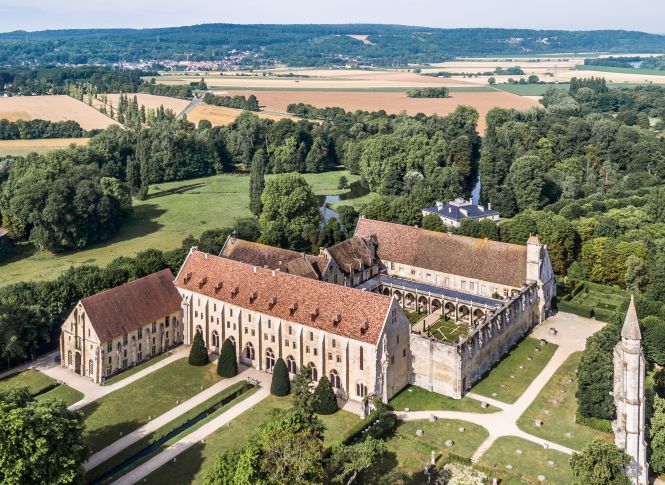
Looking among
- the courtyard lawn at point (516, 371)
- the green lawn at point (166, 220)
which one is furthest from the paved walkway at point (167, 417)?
the green lawn at point (166, 220)

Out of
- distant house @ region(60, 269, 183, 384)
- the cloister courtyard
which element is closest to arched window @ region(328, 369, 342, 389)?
the cloister courtyard

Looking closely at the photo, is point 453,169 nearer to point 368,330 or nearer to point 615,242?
point 615,242

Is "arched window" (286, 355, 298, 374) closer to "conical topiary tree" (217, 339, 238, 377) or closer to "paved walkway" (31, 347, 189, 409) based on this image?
"conical topiary tree" (217, 339, 238, 377)

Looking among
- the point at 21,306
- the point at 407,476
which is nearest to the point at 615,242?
the point at 407,476

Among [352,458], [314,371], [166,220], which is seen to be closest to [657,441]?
[352,458]

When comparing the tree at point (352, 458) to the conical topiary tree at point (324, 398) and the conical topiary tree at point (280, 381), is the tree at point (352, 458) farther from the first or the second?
the conical topiary tree at point (280, 381)

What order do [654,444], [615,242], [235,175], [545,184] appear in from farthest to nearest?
1. [235,175]
2. [545,184]
3. [615,242]
4. [654,444]
